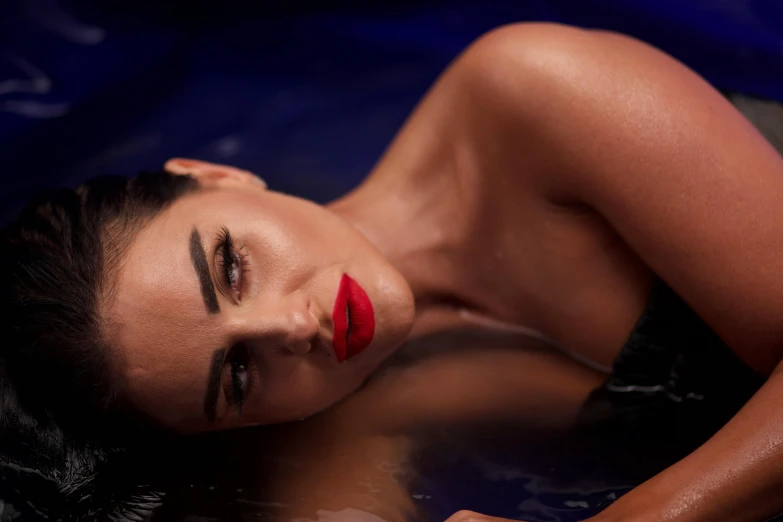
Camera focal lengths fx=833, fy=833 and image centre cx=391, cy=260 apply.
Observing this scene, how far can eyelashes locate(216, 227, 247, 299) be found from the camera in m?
1.13

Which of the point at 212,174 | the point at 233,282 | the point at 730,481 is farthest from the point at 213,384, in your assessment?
the point at 730,481

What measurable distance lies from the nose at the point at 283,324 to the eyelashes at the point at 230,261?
46 mm

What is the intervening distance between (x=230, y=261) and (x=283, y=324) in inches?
4.7

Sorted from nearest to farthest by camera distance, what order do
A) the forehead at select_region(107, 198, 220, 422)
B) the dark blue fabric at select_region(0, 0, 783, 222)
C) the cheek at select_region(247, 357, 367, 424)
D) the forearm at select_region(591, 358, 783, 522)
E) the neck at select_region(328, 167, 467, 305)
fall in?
the forearm at select_region(591, 358, 783, 522) < the forehead at select_region(107, 198, 220, 422) < the cheek at select_region(247, 357, 367, 424) < the neck at select_region(328, 167, 467, 305) < the dark blue fabric at select_region(0, 0, 783, 222)

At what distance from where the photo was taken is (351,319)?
117cm

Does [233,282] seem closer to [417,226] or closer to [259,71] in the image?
[417,226]

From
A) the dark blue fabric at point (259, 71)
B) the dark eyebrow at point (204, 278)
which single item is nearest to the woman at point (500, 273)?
the dark eyebrow at point (204, 278)

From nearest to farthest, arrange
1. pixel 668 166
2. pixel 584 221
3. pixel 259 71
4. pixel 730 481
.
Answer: pixel 730 481 → pixel 668 166 → pixel 584 221 → pixel 259 71

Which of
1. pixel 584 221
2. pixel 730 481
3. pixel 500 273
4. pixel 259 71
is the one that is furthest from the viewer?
pixel 259 71

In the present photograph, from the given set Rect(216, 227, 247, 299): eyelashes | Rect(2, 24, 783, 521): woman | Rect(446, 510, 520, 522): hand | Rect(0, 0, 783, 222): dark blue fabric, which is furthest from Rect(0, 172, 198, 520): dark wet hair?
Rect(0, 0, 783, 222): dark blue fabric

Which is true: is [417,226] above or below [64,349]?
above

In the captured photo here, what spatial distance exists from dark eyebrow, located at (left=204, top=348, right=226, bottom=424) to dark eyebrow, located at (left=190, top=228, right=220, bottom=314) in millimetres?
62

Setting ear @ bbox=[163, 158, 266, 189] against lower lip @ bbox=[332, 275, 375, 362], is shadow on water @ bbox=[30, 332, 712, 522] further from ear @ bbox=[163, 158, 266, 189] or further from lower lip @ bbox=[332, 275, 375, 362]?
ear @ bbox=[163, 158, 266, 189]

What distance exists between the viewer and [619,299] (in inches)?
48.6
